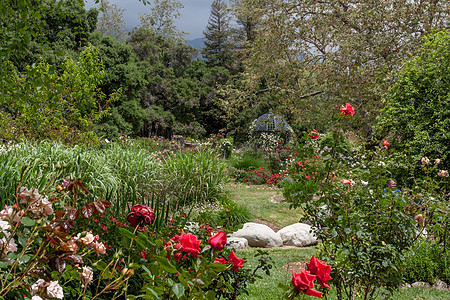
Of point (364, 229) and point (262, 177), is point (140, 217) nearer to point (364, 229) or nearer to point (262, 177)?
point (364, 229)

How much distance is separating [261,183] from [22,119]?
→ 6.90 metres

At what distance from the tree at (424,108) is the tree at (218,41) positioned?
20547mm

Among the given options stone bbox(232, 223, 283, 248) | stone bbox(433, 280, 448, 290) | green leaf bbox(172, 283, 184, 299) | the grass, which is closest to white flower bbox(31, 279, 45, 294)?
green leaf bbox(172, 283, 184, 299)

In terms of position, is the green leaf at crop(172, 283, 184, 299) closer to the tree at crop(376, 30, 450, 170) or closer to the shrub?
the tree at crop(376, 30, 450, 170)

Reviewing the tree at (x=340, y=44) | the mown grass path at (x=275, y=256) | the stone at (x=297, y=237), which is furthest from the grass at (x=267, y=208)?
the tree at (x=340, y=44)

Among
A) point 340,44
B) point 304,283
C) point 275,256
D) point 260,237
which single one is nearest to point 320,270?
point 304,283

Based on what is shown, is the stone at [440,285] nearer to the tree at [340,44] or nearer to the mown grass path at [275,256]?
the mown grass path at [275,256]

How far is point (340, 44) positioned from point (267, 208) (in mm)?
3786

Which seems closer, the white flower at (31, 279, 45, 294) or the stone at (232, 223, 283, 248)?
the white flower at (31, 279, 45, 294)

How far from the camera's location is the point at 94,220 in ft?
6.58

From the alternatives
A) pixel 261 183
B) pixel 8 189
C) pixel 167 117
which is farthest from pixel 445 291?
pixel 167 117

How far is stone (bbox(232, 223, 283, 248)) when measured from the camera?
487cm

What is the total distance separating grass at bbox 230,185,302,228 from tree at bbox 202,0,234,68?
1805 cm

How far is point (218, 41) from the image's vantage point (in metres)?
27.9
